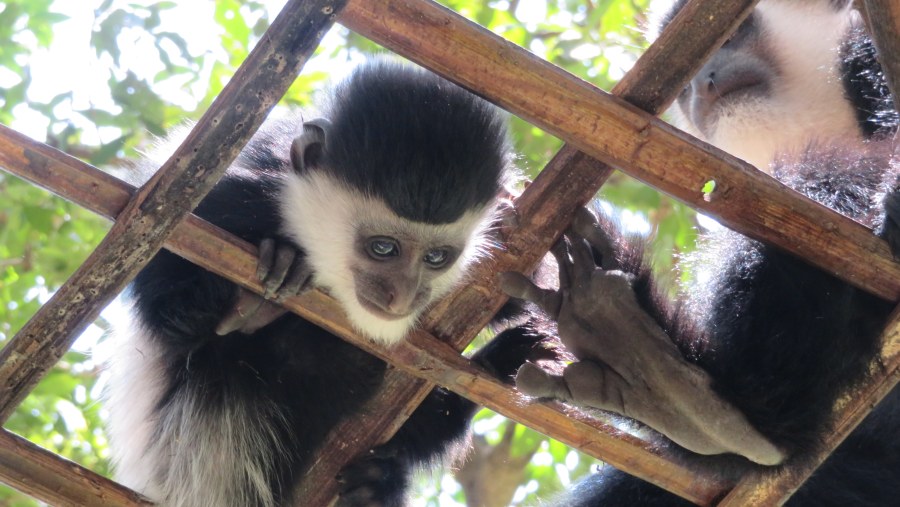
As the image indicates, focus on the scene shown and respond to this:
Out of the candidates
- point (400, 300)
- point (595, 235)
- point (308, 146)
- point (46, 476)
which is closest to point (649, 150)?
point (595, 235)

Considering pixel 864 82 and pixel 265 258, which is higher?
pixel 864 82

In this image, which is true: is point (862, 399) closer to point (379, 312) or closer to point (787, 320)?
point (787, 320)

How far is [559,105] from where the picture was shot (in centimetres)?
180

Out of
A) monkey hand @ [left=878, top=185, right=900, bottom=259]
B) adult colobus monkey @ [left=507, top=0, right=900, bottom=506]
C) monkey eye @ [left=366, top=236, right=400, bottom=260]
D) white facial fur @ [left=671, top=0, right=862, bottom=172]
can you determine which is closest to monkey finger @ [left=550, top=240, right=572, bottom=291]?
adult colobus monkey @ [left=507, top=0, right=900, bottom=506]

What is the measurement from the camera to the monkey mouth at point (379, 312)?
2293mm

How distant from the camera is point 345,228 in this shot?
2471 millimetres

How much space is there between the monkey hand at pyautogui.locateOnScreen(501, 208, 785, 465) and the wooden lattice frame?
0.48 ft

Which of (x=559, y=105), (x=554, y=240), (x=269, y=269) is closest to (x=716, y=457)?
(x=554, y=240)

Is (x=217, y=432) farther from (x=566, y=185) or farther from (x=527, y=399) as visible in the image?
(x=566, y=185)

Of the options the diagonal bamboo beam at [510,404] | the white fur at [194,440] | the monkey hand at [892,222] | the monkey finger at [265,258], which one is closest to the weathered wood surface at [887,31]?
the monkey hand at [892,222]

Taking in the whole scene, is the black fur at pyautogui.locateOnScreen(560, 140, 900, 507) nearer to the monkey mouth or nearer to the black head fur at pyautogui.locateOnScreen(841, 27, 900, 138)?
the black head fur at pyautogui.locateOnScreen(841, 27, 900, 138)

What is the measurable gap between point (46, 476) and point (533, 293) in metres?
1.04

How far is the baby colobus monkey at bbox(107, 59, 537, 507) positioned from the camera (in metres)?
2.36

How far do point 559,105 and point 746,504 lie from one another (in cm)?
97
